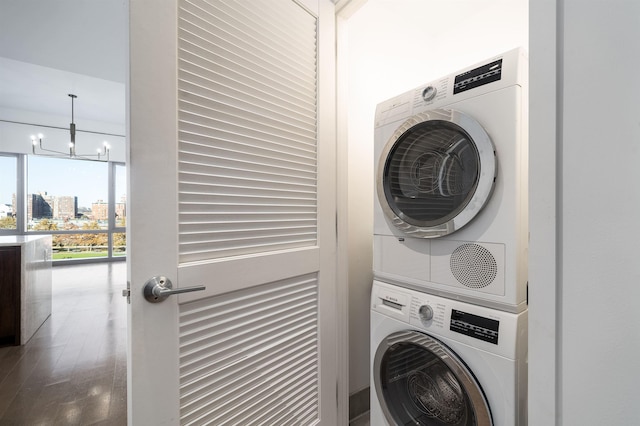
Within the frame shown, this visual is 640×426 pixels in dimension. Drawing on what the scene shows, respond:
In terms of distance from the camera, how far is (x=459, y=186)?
104 centimetres

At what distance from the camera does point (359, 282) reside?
5.50ft

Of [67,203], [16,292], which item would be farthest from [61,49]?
[67,203]

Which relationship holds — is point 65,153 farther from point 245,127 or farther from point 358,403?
point 358,403

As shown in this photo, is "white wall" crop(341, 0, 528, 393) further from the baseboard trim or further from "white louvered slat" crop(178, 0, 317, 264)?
"white louvered slat" crop(178, 0, 317, 264)

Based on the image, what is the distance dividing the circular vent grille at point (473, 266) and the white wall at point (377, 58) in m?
0.69

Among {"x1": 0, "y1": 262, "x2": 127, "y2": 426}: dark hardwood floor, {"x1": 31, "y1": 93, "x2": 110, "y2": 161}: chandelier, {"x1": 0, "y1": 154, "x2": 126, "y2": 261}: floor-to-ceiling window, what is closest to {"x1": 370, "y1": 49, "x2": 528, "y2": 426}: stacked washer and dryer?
{"x1": 0, "y1": 262, "x2": 127, "y2": 426}: dark hardwood floor

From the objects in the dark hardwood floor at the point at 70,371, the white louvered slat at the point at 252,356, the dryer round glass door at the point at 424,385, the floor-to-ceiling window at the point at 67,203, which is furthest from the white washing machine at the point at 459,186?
the floor-to-ceiling window at the point at 67,203

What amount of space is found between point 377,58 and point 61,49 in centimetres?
284

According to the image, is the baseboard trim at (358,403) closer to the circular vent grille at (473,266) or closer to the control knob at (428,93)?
the circular vent grille at (473,266)

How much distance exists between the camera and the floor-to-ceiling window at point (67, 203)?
17.0 ft

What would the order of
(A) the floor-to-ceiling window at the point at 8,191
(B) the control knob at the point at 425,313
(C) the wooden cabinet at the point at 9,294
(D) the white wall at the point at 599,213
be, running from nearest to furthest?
(D) the white wall at the point at 599,213
(B) the control knob at the point at 425,313
(C) the wooden cabinet at the point at 9,294
(A) the floor-to-ceiling window at the point at 8,191

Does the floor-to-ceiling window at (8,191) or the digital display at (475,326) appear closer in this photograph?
the digital display at (475,326)

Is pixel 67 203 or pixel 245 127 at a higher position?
pixel 245 127

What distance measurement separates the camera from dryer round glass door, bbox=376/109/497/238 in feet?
3.17
